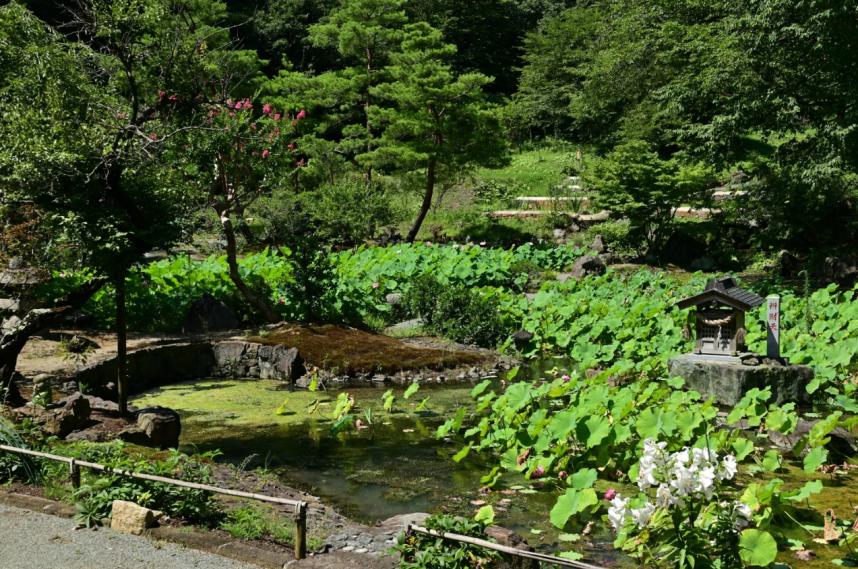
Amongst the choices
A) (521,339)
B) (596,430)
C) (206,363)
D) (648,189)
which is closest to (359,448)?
(596,430)

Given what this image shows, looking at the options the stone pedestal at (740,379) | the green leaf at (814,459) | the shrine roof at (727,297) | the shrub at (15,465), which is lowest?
the stone pedestal at (740,379)

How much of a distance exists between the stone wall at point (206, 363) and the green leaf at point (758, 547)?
8.67 m

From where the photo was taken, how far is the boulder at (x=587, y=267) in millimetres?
19562

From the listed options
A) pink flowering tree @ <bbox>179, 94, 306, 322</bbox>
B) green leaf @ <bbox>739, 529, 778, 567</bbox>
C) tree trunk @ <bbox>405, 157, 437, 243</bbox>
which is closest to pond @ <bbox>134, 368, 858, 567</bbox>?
green leaf @ <bbox>739, 529, 778, 567</bbox>

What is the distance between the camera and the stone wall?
11.9 m

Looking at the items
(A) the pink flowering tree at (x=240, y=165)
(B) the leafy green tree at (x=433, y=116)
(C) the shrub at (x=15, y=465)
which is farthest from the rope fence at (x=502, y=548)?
(B) the leafy green tree at (x=433, y=116)

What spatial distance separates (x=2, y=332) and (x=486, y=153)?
18.0m

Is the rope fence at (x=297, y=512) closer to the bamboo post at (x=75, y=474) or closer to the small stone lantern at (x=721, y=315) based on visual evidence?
the bamboo post at (x=75, y=474)

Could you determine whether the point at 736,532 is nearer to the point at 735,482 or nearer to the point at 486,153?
the point at 735,482

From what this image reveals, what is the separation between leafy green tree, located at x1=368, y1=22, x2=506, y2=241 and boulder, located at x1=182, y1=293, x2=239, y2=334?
35.5 feet

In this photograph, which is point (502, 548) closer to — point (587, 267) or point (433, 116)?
point (587, 267)

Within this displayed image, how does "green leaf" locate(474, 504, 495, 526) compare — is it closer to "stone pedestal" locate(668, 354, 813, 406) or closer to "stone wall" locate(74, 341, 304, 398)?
"stone pedestal" locate(668, 354, 813, 406)

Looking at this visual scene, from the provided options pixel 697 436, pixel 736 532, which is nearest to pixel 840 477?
pixel 697 436

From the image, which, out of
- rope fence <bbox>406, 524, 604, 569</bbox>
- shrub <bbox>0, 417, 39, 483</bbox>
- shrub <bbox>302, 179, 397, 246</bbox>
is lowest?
shrub <bbox>0, 417, 39, 483</bbox>
